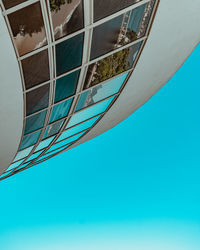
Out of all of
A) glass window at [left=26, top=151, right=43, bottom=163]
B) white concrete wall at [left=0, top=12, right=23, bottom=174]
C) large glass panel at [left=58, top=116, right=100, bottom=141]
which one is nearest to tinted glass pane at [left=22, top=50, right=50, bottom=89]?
white concrete wall at [left=0, top=12, right=23, bottom=174]

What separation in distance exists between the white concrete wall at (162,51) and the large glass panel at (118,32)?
0.57 meters

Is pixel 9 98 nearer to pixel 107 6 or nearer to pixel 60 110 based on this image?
pixel 60 110

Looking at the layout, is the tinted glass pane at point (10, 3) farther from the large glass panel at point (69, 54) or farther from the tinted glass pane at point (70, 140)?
the tinted glass pane at point (70, 140)

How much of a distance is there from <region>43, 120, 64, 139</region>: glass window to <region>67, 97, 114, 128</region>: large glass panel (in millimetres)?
449

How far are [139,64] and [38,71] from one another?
14.5 ft

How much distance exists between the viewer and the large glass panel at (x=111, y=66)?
12.7 metres

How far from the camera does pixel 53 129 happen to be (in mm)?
16203

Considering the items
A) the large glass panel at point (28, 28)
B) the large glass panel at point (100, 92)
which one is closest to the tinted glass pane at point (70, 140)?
the large glass panel at point (100, 92)

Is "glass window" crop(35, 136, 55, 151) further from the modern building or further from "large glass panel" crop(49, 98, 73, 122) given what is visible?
"large glass panel" crop(49, 98, 73, 122)

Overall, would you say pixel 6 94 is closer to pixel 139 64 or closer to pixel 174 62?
pixel 139 64

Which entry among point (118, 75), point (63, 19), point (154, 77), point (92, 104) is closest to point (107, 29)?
point (63, 19)

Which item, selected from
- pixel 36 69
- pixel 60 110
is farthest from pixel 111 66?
pixel 36 69

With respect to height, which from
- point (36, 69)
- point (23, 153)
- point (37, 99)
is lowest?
point (36, 69)

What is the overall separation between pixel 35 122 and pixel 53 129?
1.97 m
